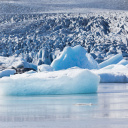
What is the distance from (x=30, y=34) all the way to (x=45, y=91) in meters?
24.6

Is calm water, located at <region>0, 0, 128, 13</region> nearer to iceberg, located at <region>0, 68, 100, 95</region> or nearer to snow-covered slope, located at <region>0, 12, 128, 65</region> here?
snow-covered slope, located at <region>0, 12, 128, 65</region>

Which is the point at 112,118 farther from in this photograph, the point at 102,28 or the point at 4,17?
the point at 4,17

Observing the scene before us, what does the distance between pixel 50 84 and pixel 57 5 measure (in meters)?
46.6

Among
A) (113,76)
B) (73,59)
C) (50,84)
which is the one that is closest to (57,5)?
(73,59)

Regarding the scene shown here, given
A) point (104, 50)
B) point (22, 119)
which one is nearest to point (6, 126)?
point (22, 119)

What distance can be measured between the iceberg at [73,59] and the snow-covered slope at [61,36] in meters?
6.36

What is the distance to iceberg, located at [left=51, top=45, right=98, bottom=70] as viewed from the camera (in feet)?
59.5

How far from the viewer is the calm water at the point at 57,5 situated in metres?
47.5

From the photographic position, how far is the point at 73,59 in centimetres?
1872

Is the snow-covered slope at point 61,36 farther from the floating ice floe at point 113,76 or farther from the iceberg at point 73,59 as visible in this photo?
the floating ice floe at point 113,76

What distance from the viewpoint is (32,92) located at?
804 centimetres

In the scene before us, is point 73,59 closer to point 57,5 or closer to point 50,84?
→ point 50,84

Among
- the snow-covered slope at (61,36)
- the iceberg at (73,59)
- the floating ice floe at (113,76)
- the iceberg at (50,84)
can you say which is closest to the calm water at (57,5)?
the snow-covered slope at (61,36)

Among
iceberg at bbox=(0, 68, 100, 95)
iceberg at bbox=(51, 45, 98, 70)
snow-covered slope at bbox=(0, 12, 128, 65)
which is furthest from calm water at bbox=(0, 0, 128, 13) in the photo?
iceberg at bbox=(0, 68, 100, 95)
